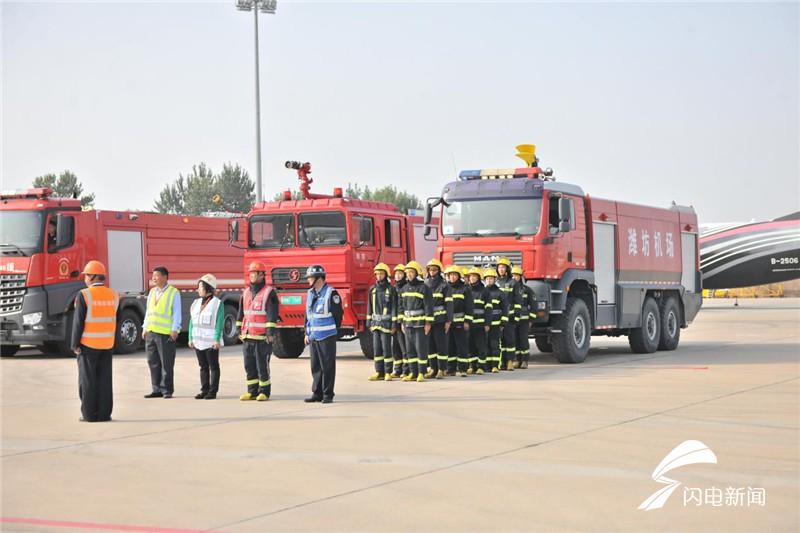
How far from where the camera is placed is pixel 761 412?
1259 centimetres

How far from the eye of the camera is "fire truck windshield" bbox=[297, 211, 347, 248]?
2081 cm

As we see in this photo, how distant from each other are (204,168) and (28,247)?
96121 millimetres

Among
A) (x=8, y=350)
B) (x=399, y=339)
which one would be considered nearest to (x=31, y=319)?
(x=8, y=350)

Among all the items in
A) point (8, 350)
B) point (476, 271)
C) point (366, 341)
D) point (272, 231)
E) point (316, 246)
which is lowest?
point (8, 350)

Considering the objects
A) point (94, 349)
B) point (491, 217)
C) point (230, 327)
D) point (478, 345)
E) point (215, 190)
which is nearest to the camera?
point (94, 349)

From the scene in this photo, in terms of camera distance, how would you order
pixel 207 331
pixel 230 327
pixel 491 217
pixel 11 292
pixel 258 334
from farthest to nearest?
pixel 230 327 → pixel 11 292 → pixel 491 217 → pixel 207 331 → pixel 258 334

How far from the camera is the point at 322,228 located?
68.7 ft

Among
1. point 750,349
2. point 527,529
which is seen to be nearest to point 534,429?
point 527,529

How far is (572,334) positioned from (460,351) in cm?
279

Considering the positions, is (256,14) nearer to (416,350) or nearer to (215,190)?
(416,350)

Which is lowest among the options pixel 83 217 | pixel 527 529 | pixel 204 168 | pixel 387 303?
pixel 527 529

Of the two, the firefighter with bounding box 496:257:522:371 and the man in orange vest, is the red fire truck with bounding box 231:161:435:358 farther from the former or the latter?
the man in orange vest

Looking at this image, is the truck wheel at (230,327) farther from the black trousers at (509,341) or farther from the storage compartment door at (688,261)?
the storage compartment door at (688,261)

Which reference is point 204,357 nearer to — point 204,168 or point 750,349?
point 750,349
